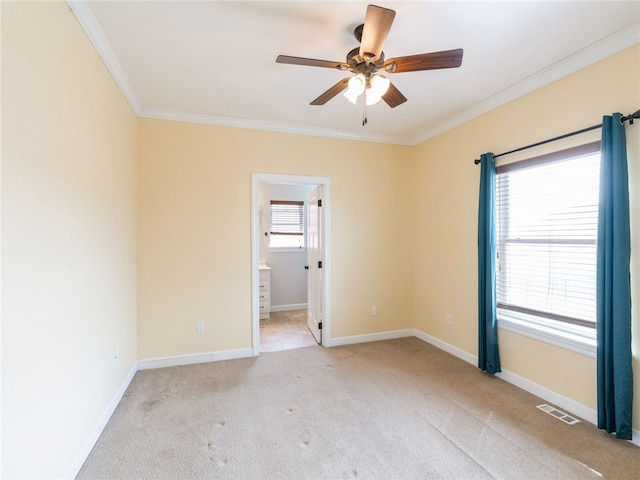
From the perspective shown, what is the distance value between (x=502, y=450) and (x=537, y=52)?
9.17ft

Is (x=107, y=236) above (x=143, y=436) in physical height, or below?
above

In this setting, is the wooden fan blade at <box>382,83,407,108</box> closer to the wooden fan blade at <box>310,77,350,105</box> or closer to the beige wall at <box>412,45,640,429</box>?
the wooden fan blade at <box>310,77,350,105</box>

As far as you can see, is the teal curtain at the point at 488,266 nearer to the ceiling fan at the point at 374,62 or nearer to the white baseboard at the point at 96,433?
the ceiling fan at the point at 374,62

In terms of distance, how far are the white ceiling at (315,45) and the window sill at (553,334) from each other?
2050 mm

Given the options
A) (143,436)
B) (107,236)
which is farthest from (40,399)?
(107,236)

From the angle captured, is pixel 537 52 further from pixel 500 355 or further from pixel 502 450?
pixel 502 450

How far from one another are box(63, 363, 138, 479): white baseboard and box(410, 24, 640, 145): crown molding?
167 inches

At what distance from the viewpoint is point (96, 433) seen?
1.99 m

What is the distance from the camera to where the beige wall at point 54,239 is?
1.20 metres

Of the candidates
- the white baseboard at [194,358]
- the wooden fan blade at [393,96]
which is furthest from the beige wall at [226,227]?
the wooden fan blade at [393,96]

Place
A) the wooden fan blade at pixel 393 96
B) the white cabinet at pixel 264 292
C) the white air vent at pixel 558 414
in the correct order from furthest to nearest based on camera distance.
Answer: the white cabinet at pixel 264 292
the white air vent at pixel 558 414
the wooden fan blade at pixel 393 96

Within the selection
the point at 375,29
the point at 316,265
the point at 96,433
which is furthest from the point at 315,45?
the point at 96,433

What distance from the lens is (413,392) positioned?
2.63 metres

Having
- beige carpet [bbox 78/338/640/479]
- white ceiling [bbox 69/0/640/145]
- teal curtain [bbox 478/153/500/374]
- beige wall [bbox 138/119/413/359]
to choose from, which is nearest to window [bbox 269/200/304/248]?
beige wall [bbox 138/119/413/359]
